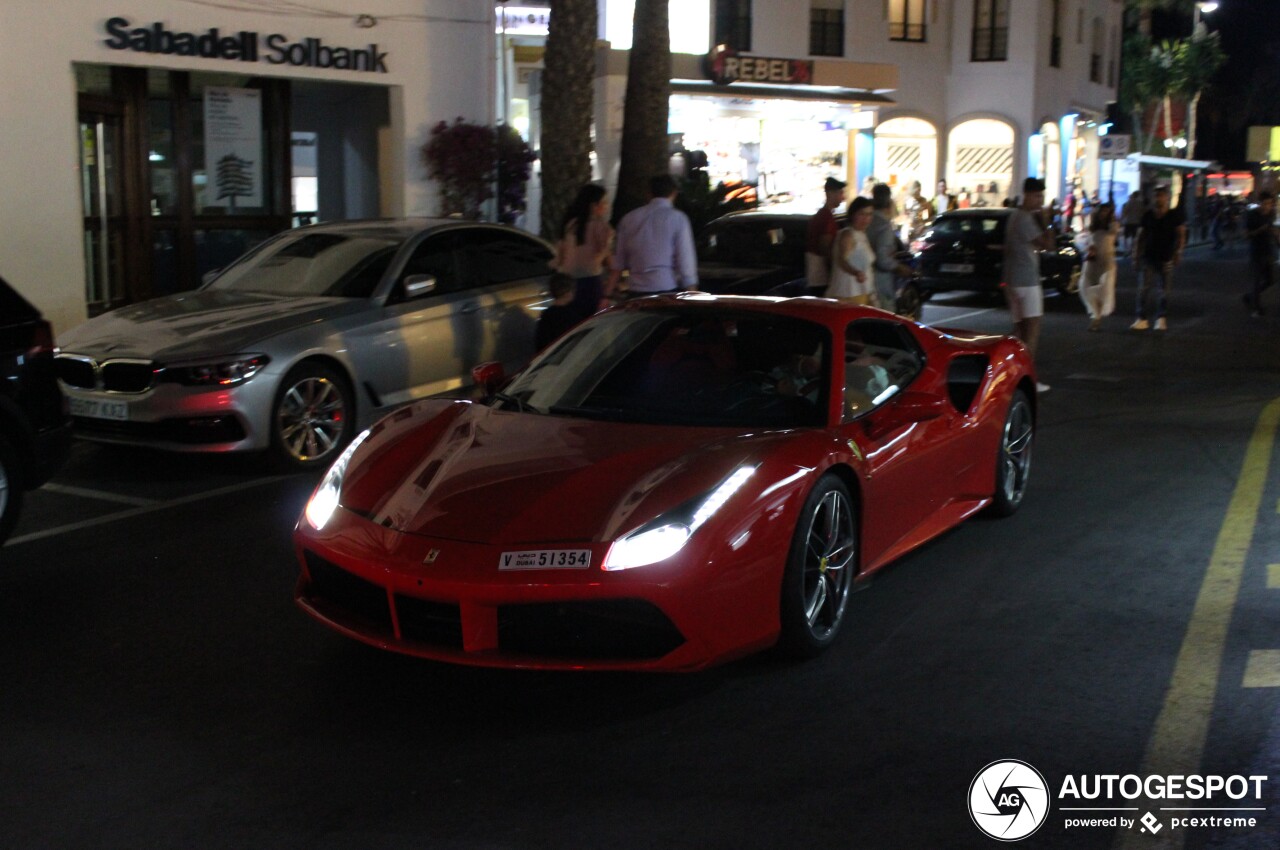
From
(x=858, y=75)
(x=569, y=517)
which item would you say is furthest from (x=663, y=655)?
(x=858, y=75)

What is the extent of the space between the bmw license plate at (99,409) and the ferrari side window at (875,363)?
4632mm

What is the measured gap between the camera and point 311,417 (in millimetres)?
9062

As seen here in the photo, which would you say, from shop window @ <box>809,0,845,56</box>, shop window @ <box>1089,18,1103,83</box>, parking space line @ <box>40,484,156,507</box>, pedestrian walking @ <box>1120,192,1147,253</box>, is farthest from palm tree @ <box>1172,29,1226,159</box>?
parking space line @ <box>40,484,156,507</box>

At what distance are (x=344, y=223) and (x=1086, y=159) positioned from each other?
41.1 meters

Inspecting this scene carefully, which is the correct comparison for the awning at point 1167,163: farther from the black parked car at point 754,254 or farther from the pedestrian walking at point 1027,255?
the pedestrian walking at point 1027,255

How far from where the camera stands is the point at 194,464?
9250mm

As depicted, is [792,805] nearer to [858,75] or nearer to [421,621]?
[421,621]

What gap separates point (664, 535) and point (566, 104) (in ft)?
39.5

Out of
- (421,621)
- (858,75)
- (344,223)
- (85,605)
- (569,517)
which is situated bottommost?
(85,605)

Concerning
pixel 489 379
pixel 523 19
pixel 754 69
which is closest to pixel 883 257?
pixel 489 379

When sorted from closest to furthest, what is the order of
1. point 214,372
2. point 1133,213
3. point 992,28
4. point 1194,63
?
point 214,372 → point 1133,213 → point 992,28 → point 1194,63

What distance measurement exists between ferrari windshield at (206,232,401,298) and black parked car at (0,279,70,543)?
2827mm

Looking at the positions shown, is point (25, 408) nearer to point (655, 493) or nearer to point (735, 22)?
point (655, 493)

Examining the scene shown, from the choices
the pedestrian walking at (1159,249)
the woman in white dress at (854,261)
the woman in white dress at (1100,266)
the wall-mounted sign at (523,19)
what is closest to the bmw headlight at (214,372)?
the woman in white dress at (854,261)
